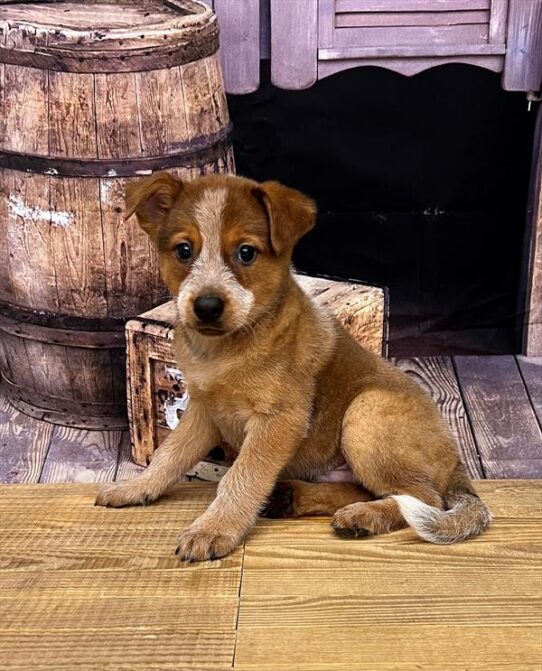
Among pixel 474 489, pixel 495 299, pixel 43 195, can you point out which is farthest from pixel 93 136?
pixel 495 299

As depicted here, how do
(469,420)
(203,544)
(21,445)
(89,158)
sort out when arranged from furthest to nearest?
(469,420) < (21,445) < (89,158) < (203,544)

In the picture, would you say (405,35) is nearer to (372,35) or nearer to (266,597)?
(372,35)

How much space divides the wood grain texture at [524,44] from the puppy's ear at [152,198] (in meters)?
2.36

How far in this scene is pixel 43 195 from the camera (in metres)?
4.23

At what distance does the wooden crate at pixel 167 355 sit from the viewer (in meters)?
4.05

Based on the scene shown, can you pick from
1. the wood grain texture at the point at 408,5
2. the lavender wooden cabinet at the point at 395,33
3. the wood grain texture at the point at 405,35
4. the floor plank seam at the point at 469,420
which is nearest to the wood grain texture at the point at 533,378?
the floor plank seam at the point at 469,420

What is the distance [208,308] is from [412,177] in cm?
339

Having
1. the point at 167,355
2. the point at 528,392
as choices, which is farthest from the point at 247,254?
the point at 528,392

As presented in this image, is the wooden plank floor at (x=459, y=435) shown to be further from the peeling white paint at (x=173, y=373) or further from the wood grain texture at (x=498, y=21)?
the wood grain texture at (x=498, y=21)

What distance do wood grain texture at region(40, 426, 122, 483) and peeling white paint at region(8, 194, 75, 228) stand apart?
920 mm

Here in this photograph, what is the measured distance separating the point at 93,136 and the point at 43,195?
1.03 ft

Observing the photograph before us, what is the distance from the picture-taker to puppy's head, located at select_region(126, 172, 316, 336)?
2.94 metres

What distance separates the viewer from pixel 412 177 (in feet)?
19.8

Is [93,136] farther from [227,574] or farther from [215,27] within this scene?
[227,574]
